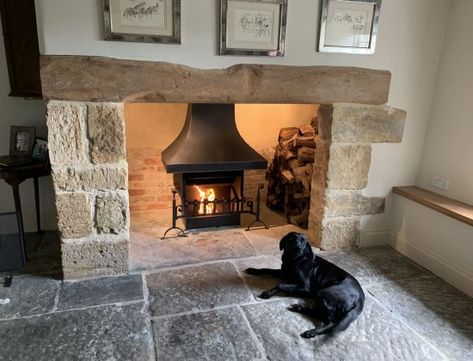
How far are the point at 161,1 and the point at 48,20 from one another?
2.03 ft

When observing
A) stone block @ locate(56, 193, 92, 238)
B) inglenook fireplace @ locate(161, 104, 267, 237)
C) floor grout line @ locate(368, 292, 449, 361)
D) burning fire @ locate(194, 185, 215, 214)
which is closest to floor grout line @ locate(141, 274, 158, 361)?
stone block @ locate(56, 193, 92, 238)

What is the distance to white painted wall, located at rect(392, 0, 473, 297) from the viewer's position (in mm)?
2262

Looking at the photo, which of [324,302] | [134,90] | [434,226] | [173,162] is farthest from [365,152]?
[134,90]

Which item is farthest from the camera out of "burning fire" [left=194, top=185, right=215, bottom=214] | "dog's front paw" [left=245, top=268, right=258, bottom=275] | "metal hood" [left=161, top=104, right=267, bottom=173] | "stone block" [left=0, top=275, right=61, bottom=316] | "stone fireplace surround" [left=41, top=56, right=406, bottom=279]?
"burning fire" [left=194, top=185, right=215, bottom=214]

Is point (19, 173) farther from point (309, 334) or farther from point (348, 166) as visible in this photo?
point (348, 166)

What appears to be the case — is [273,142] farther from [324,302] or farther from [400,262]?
[324,302]

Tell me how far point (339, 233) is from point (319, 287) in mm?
823

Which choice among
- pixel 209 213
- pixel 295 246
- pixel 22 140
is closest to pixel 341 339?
pixel 295 246

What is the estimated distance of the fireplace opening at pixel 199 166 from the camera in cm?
286

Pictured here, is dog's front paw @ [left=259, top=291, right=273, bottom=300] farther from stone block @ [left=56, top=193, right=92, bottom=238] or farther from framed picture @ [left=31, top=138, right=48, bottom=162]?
framed picture @ [left=31, top=138, right=48, bottom=162]

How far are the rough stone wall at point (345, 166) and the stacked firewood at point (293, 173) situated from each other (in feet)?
1.52

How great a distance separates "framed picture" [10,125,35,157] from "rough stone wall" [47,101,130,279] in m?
0.81

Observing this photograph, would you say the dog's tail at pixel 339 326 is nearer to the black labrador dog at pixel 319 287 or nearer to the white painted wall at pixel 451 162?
the black labrador dog at pixel 319 287

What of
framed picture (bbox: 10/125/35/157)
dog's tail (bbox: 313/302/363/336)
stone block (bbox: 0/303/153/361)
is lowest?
stone block (bbox: 0/303/153/361)
